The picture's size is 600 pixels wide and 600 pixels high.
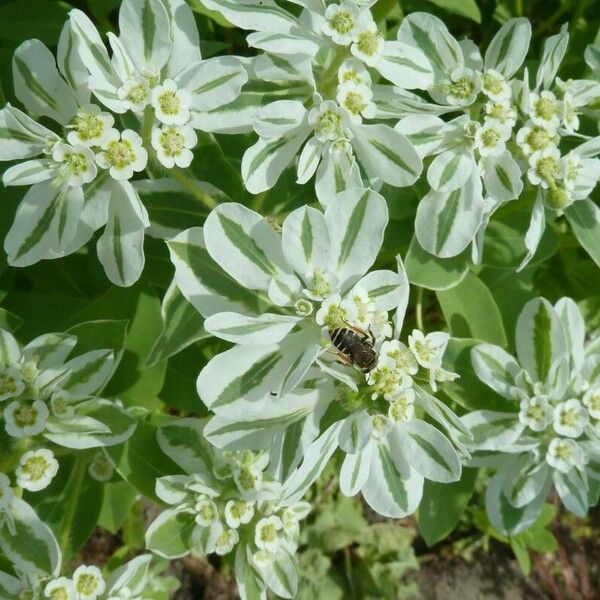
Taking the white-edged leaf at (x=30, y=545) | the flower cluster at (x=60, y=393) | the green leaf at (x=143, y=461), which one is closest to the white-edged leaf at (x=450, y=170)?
the flower cluster at (x=60, y=393)

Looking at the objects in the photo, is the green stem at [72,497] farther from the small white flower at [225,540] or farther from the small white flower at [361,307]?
the small white flower at [361,307]

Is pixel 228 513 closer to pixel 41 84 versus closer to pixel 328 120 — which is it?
pixel 328 120

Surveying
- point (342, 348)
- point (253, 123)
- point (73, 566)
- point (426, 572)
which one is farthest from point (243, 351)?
point (426, 572)

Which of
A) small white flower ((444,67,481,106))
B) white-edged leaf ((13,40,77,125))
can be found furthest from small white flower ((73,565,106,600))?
small white flower ((444,67,481,106))

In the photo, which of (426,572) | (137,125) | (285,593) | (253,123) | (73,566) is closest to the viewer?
(253,123)

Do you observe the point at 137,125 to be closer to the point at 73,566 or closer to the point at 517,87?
the point at 517,87

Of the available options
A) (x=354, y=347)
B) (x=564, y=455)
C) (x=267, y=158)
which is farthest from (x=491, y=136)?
(x=564, y=455)
